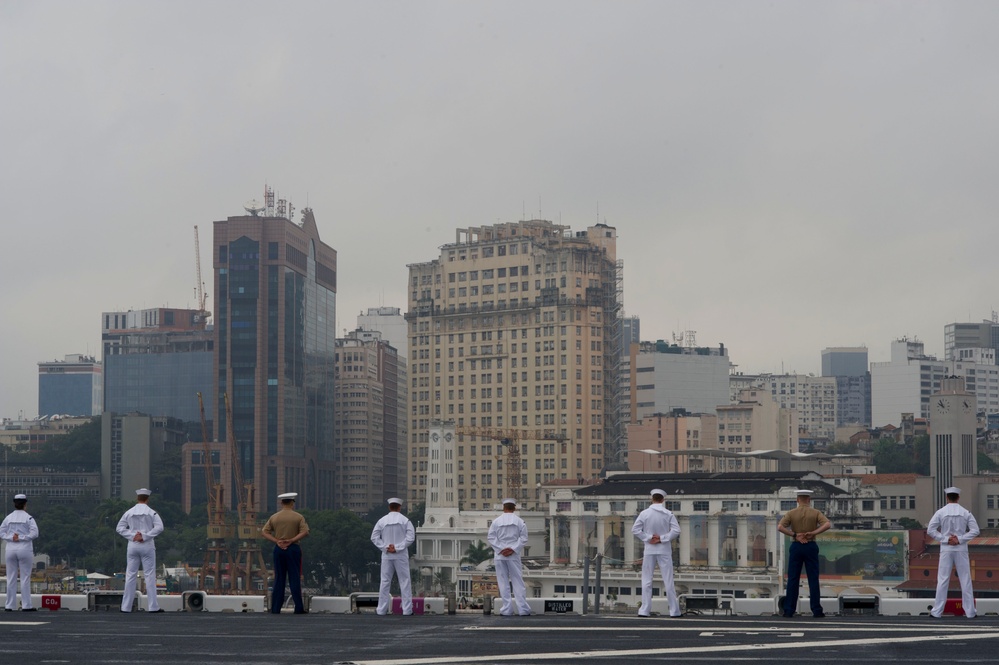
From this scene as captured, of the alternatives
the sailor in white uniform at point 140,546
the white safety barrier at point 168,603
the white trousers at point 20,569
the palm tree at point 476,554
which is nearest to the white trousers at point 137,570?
the sailor in white uniform at point 140,546

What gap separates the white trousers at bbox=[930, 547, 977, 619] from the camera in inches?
1131

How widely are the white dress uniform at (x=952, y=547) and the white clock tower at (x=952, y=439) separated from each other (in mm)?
153698

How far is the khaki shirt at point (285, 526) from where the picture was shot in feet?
100

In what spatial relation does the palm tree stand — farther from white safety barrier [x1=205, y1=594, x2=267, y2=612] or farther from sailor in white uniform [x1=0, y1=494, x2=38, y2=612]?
sailor in white uniform [x1=0, y1=494, x2=38, y2=612]

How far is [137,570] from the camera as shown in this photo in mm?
31031

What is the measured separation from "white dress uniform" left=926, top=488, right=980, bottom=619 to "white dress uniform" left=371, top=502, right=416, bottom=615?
10.0 m

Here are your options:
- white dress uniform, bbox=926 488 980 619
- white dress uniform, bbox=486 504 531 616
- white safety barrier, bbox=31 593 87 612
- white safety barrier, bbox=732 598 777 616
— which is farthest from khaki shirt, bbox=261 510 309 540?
white dress uniform, bbox=926 488 980 619

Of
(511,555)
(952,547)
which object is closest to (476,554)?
(511,555)

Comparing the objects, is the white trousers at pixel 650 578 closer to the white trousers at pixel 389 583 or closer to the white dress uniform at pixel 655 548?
the white dress uniform at pixel 655 548

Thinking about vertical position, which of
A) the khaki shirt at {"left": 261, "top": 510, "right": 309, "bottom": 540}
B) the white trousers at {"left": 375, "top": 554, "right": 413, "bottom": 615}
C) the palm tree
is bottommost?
the palm tree

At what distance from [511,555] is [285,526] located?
444 cm

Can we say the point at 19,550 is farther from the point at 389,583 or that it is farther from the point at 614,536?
the point at 614,536

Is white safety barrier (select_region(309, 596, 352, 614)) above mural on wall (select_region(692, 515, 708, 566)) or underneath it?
above

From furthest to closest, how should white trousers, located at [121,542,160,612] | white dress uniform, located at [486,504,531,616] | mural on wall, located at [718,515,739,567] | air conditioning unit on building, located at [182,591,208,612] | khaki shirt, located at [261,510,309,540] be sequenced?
mural on wall, located at [718,515,739,567] → air conditioning unit on building, located at [182,591,208,612] → white trousers, located at [121,542,160,612] → khaki shirt, located at [261,510,309,540] → white dress uniform, located at [486,504,531,616]
